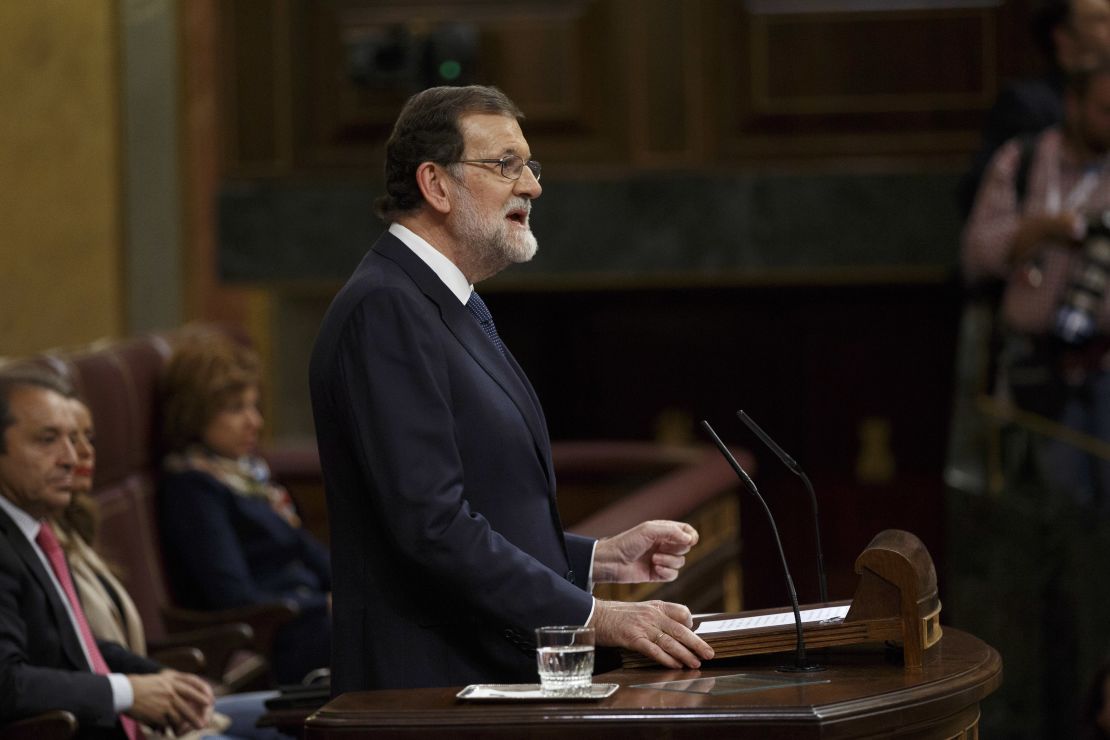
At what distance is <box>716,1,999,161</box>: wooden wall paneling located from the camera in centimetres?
754

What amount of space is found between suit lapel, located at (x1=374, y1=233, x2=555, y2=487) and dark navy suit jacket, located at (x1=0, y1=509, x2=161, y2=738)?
0.98 m

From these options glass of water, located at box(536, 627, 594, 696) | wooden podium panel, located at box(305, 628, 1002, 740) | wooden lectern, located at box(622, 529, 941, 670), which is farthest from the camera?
wooden lectern, located at box(622, 529, 941, 670)

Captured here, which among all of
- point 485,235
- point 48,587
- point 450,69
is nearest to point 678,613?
point 485,235

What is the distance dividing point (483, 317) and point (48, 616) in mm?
1033

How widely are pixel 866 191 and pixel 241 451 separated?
365 centimetres

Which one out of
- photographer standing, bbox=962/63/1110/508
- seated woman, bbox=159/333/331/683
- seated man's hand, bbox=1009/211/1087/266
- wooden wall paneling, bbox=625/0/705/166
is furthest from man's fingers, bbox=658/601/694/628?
wooden wall paneling, bbox=625/0/705/166

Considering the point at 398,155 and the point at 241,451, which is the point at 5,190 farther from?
the point at 398,155

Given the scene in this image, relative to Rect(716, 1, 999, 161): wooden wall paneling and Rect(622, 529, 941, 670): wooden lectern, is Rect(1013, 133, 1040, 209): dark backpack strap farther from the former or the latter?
Rect(622, 529, 941, 670): wooden lectern

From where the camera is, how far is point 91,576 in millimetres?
3611

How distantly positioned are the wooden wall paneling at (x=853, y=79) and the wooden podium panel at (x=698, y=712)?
536 cm

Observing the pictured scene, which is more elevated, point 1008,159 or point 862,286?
point 1008,159

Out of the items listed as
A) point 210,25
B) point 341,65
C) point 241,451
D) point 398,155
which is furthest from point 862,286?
point 398,155

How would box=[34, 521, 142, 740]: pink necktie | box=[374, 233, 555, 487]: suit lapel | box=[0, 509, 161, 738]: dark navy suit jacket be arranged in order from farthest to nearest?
box=[34, 521, 142, 740]: pink necktie → box=[0, 509, 161, 738]: dark navy suit jacket → box=[374, 233, 555, 487]: suit lapel

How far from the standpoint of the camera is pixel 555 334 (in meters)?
8.73
